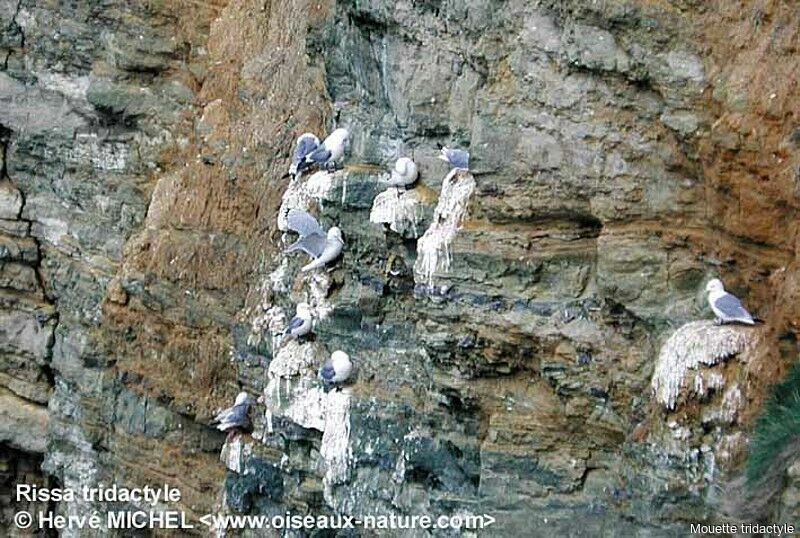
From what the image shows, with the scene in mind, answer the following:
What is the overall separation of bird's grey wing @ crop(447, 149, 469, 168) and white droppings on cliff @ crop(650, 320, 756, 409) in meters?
1.91

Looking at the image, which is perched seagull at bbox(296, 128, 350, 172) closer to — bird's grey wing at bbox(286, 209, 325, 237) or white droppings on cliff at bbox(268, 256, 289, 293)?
bird's grey wing at bbox(286, 209, 325, 237)

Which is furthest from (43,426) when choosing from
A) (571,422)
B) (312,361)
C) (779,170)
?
(779,170)

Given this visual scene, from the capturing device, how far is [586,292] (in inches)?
319

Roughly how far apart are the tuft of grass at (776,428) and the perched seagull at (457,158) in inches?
99.5

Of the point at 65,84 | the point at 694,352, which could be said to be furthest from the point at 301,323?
the point at 65,84

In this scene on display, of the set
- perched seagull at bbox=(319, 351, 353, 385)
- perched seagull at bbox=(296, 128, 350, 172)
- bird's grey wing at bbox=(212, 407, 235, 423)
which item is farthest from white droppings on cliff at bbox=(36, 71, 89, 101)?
perched seagull at bbox=(319, 351, 353, 385)

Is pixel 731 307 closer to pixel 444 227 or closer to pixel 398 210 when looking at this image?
pixel 444 227

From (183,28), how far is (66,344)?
318 cm

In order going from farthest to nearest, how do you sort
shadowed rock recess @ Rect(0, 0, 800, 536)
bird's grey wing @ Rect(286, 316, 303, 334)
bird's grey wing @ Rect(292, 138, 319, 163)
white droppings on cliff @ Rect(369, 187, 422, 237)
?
bird's grey wing @ Rect(292, 138, 319, 163)
bird's grey wing @ Rect(286, 316, 303, 334)
white droppings on cliff @ Rect(369, 187, 422, 237)
shadowed rock recess @ Rect(0, 0, 800, 536)

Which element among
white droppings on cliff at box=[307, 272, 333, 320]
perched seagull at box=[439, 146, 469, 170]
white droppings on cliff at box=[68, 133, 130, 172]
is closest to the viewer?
perched seagull at box=[439, 146, 469, 170]

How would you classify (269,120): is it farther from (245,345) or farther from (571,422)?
(571,422)

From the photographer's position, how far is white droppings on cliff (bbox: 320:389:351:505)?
9750 millimetres

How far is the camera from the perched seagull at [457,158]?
9.01 meters

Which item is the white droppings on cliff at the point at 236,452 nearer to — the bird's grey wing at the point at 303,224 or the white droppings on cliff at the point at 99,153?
the bird's grey wing at the point at 303,224
